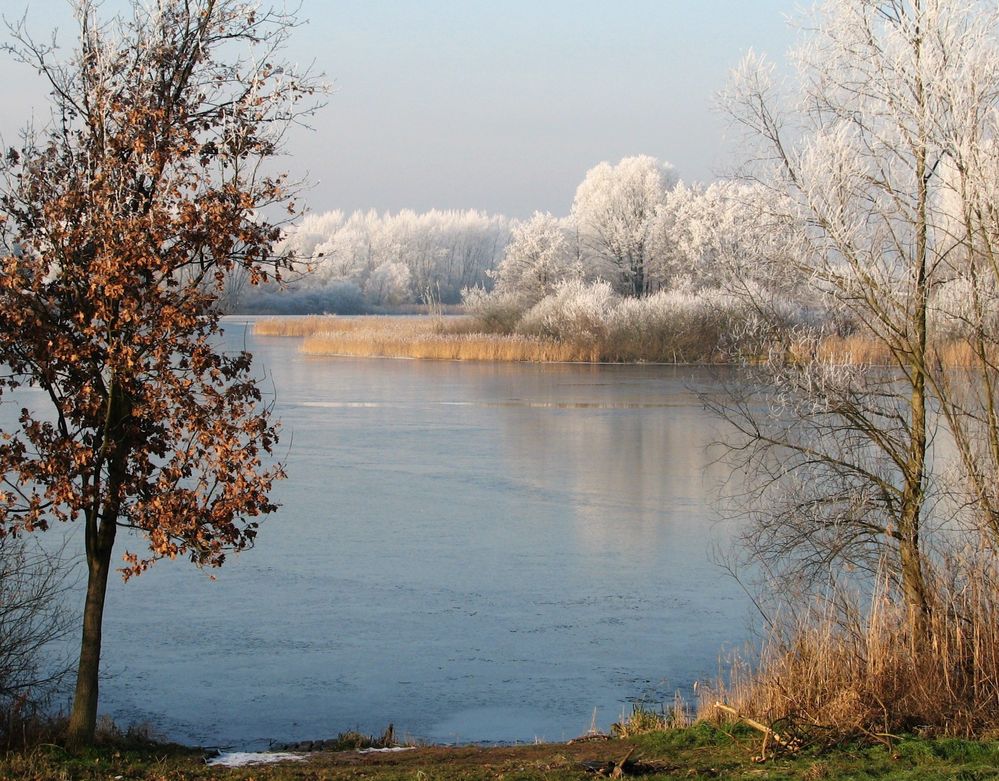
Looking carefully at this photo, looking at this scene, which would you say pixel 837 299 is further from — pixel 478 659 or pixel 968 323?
pixel 478 659

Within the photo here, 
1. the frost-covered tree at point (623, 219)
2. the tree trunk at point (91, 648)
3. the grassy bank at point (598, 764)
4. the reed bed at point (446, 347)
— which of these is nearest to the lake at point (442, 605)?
the tree trunk at point (91, 648)

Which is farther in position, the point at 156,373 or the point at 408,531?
the point at 408,531

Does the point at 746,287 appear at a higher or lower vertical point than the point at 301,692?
higher

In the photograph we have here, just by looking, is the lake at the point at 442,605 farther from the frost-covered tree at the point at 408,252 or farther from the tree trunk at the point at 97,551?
the frost-covered tree at the point at 408,252

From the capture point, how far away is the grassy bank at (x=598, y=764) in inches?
190

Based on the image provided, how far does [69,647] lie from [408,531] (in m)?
3.99

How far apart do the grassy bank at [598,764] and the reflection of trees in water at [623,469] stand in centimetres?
500

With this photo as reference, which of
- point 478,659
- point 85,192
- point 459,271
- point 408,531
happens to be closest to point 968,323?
point 478,659

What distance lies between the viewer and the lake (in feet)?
23.2

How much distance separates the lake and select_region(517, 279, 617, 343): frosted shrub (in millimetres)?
17405

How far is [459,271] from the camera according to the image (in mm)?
86500

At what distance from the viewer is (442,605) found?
899cm

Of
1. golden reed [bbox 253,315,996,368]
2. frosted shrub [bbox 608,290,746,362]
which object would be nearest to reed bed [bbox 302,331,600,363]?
golden reed [bbox 253,315,996,368]

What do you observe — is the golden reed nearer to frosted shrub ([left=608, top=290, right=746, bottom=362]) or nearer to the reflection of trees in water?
frosted shrub ([left=608, top=290, right=746, bottom=362])
